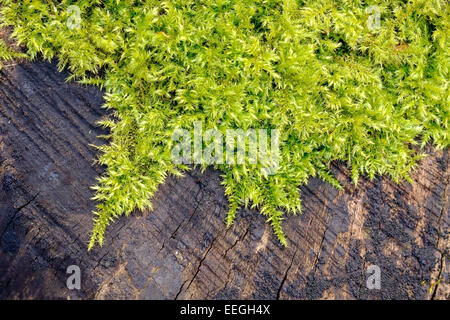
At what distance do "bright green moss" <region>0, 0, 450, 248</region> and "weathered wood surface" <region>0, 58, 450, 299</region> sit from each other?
0.37ft

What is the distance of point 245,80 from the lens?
2.25 m

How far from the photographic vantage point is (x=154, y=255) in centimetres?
209

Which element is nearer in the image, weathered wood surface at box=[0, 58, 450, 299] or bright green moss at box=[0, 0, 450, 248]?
weathered wood surface at box=[0, 58, 450, 299]

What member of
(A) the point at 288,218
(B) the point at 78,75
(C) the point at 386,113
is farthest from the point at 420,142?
(B) the point at 78,75

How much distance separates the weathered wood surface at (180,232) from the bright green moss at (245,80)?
113 mm

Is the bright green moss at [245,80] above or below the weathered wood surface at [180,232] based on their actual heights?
above

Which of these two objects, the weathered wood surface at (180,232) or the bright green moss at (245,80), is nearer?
the weathered wood surface at (180,232)

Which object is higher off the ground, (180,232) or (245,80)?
(245,80)

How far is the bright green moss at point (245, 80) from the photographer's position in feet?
7.28

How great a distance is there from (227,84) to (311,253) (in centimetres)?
117

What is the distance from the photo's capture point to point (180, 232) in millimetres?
2139

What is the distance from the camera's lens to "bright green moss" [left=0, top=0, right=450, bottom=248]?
2.22m

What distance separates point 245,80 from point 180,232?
1014 mm

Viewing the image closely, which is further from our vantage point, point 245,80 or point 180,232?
point 245,80
